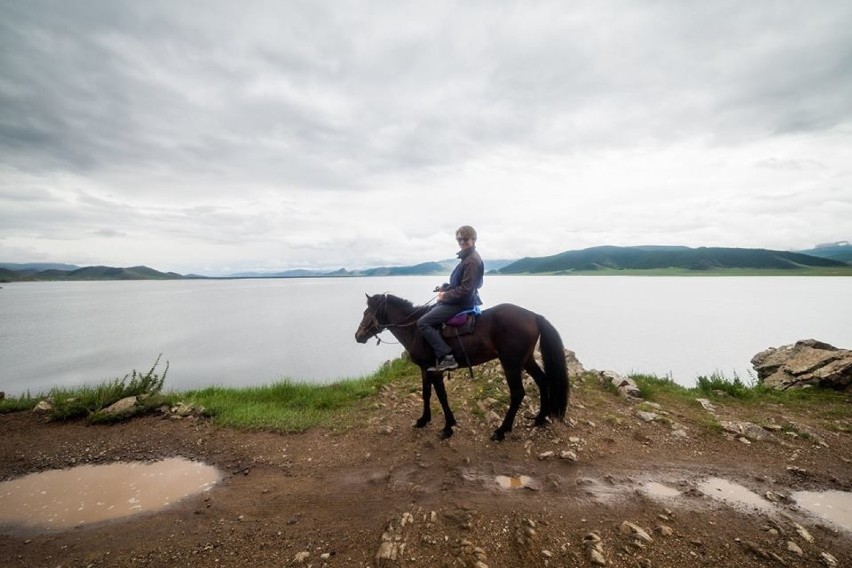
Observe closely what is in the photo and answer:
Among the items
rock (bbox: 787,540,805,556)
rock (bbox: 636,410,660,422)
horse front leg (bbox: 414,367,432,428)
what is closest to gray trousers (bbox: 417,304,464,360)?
horse front leg (bbox: 414,367,432,428)

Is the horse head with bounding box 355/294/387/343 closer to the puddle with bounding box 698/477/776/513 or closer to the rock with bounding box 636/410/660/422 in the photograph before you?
the rock with bounding box 636/410/660/422

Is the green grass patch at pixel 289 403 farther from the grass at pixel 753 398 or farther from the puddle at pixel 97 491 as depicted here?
the grass at pixel 753 398

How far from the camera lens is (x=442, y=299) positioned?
766 cm

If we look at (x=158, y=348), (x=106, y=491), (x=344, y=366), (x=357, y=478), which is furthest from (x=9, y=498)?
(x=158, y=348)

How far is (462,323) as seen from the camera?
7.79 m

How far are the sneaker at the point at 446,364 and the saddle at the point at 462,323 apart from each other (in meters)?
0.48

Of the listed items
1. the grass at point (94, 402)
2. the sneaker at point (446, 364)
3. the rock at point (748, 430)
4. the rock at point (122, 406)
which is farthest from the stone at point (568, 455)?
the rock at point (122, 406)

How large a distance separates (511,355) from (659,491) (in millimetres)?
3146

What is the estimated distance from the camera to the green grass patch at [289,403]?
8.39 meters

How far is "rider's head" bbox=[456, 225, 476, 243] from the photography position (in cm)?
771

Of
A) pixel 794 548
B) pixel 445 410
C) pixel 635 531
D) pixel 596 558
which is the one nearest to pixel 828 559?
pixel 794 548

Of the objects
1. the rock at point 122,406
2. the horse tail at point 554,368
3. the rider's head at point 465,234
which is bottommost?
the rock at point 122,406

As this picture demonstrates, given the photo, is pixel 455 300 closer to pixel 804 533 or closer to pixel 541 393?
pixel 541 393

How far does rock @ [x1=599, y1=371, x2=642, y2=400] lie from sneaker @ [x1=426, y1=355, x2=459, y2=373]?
5.31m
